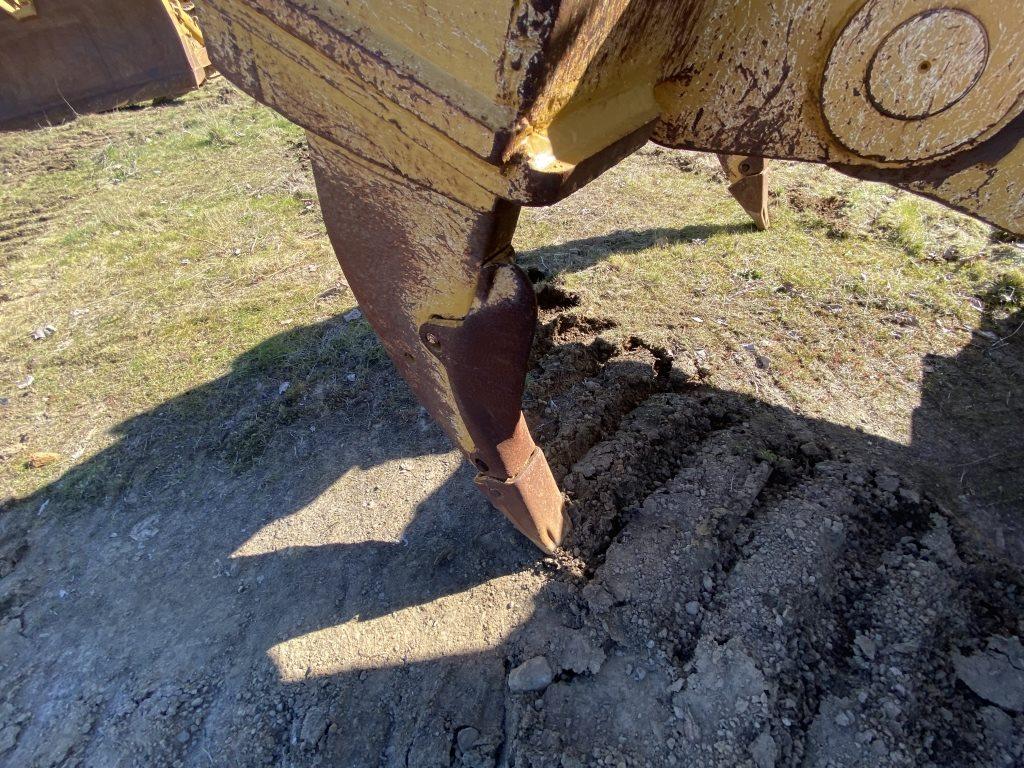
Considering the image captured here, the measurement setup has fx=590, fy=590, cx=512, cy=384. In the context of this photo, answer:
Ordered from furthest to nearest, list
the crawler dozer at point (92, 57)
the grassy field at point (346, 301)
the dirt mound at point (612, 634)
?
the crawler dozer at point (92, 57), the grassy field at point (346, 301), the dirt mound at point (612, 634)

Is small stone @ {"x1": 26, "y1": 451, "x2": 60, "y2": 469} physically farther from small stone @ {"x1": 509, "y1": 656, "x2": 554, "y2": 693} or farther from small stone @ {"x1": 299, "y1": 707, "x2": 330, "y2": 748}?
small stone @ {"x1": 509, "y1": 656, "x2": 554, "y2": 693}

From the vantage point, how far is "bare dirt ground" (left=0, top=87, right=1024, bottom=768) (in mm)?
1864

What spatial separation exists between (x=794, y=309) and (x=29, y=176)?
26.2 feet

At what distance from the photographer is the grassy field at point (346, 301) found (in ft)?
10.6

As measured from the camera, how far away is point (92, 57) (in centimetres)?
575

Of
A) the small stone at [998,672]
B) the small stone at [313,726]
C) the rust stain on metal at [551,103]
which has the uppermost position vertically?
the rust stain on metal at [551,103]

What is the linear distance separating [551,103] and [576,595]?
1694 mm

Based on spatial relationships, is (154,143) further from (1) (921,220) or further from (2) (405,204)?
(1) (921,220)

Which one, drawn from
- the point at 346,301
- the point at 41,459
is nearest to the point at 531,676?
the point at 346,301

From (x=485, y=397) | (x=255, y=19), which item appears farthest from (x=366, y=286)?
(x=255, y=19)

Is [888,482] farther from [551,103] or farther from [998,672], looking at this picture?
[551,103]

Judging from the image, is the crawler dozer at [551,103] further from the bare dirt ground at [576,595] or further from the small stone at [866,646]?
the small stone at [866,646]

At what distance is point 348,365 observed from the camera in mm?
3605

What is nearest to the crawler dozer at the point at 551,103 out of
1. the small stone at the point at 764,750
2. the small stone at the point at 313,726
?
the small stone at the point at 764,750
